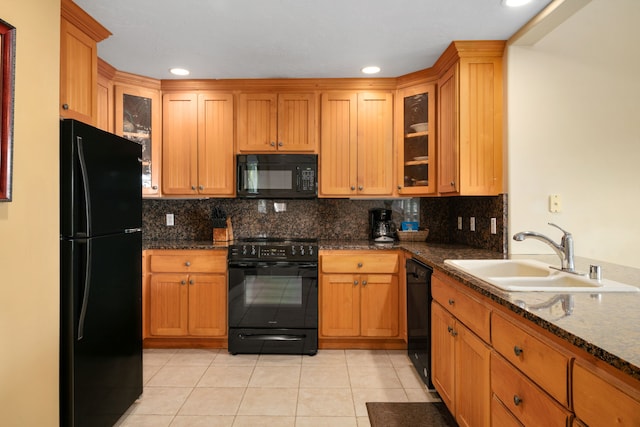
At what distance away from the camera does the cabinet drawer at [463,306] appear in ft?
5.14

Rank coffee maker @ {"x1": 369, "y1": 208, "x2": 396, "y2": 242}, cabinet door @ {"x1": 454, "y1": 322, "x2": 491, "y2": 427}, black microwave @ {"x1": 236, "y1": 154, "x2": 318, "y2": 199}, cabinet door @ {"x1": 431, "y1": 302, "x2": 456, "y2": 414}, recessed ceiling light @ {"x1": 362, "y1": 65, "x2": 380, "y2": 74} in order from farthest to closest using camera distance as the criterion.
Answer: coffee maker @ {"x1": 369, "y1": 208, "x2": 396, "y2": 242} < black microwave @ {"x1": 236, "y1": 154, "x2": 318, "y2": 199} < recessed ceiling light @ {"x1": 362, "y1": 65, "x2": 380, "y2": 74} < cabinet door @ {"x1": 431, "y1": 302, "x2": 456, "y2": 414} < cabinet door @ {"x1": 454, "y1": 322, "x2": 491, "y2": 427}

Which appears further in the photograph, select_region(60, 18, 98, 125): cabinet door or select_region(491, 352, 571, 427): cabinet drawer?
select_region(60, 18, 98, 125): cabinet door

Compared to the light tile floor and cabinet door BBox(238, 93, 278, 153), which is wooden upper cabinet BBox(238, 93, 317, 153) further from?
the light tile floor

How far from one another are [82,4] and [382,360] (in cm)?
309

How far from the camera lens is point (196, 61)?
9.55 feet

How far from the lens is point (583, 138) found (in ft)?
7.89


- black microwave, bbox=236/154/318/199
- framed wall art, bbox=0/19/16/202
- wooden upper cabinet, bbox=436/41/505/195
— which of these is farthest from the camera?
black microwave, bbox=236/154/318/199

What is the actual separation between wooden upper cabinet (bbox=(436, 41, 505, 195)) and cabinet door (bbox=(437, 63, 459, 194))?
0.06ft

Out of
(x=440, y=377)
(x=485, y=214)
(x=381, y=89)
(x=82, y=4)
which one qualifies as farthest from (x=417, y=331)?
(x=82, y=4)

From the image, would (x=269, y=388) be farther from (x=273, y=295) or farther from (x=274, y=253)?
(x=274, y=253)

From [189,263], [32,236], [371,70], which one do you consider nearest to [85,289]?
[32,236]

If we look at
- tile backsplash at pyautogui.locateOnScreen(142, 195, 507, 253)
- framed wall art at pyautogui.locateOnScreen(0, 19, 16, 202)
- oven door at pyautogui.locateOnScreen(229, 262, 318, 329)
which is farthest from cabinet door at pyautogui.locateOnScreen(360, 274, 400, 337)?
framed wall art at pyautogui.locateOnScreen(0, 19, 16, 202)

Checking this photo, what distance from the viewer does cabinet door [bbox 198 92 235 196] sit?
3316mm

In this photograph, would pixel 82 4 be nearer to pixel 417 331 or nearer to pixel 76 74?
pixel 76 74
